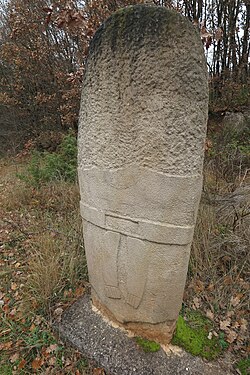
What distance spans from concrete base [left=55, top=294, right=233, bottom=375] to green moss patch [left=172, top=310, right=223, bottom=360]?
5cm

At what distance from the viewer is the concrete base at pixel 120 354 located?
170 cm

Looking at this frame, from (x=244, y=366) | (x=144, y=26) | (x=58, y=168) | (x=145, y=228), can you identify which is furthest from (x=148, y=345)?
(x=58, y=168)

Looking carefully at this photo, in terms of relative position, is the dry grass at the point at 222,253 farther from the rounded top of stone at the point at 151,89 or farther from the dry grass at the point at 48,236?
the rounded top of stone at the point at 151,89

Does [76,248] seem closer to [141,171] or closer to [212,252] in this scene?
[212,252]

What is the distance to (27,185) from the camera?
5133 mm

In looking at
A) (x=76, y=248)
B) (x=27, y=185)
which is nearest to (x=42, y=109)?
(x=27, y=185)

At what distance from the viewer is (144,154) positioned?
4.74 ft

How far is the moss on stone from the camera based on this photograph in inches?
70.4

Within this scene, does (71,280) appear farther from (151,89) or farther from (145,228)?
(151,89)

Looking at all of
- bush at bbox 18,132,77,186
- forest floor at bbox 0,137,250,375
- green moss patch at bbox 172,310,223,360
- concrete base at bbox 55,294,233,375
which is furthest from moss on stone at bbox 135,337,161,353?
bush at bbox 18,132,77,186

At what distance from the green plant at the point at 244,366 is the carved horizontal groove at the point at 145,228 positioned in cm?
106

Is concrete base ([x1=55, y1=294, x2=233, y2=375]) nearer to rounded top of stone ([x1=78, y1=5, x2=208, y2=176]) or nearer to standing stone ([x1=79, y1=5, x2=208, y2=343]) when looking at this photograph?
standing stone ([x1=79, y1=5, x2=208, y2=343])

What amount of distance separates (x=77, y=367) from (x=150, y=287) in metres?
0.83

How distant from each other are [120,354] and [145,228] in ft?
3.05
